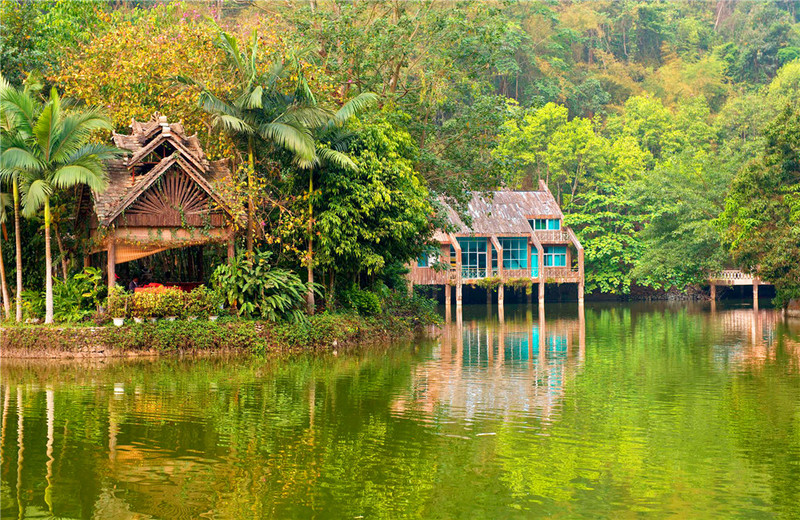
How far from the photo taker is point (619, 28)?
79438 mm

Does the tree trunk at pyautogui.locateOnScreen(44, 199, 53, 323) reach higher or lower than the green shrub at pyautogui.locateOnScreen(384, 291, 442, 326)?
higher

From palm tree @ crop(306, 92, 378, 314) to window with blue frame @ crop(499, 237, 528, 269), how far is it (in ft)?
84.1

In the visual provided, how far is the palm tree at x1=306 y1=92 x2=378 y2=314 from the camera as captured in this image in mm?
25312

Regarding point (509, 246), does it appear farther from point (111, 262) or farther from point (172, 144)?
point (111, 262)

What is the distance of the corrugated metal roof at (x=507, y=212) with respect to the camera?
48500 mm

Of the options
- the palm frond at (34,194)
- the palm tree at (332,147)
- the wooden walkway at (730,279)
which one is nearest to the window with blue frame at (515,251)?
the wooden walkway at (730,279)

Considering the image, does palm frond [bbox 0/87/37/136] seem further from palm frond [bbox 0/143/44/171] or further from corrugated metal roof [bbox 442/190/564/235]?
corrugated metal roof [bbox 442/190/564/235]

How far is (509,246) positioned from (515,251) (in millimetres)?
445

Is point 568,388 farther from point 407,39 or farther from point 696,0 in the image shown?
point 696,0

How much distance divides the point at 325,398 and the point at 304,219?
9.91m

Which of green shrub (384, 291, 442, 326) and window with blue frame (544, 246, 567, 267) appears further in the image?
window with blue frame (544, 246, 567, 267)

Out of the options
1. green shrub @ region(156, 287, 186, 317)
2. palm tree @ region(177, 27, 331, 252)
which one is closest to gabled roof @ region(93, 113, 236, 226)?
palm tree @ region(177, 27, 331, 252)

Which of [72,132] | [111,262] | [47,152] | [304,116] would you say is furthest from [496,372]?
[47,152]

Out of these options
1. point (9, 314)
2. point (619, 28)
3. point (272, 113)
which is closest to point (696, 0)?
point (619, 28)
